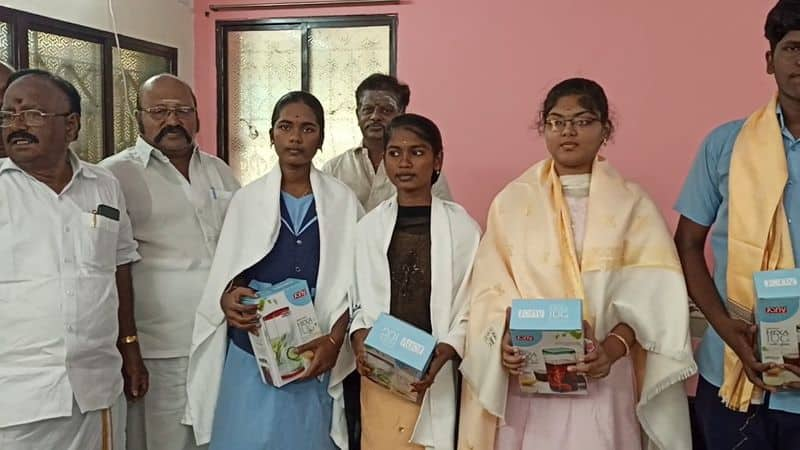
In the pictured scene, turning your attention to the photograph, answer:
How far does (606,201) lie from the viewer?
6.25 feet

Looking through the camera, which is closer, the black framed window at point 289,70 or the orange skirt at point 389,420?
the orange skirt at point 389,420

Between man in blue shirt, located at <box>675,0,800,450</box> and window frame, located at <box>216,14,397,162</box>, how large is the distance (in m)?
2.43

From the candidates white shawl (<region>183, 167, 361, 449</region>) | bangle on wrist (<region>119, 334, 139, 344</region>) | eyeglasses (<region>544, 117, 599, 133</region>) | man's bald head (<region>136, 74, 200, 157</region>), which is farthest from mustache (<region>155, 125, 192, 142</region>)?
eyeglasses (<region>544, 117, 599, 133</region>)

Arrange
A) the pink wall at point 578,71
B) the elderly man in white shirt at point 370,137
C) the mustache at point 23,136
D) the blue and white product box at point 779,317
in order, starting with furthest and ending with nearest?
the pink wall at point 578,71 → the elderly man in white shirt at point 370,137 → the mustache at point 23,136 → the blue and white product box at point 779,317

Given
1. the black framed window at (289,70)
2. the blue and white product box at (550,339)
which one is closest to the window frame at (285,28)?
the black framed window at (289,70)

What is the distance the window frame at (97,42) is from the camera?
3.12 metres

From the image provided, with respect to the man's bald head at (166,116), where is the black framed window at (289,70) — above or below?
above

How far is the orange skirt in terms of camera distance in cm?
204

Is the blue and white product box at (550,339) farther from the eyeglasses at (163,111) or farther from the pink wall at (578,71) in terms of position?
the pink wall at (578,71)

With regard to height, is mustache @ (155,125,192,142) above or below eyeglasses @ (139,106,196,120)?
below

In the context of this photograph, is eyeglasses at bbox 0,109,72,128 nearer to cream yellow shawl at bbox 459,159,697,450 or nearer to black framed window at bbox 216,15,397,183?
cream yellow shawl at bbox 459,159,697,450

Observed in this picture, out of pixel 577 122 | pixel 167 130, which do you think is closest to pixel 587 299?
pixel 577 122

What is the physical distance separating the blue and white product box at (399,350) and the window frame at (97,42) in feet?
7.27

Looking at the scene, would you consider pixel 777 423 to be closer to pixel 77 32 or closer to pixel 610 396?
pixel 610 396
